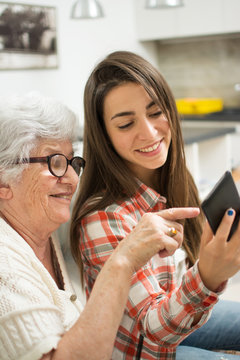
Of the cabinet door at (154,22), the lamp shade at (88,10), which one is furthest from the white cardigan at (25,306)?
the cabinet door at (154,22)

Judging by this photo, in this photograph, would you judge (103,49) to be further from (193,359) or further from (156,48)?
(193,359)

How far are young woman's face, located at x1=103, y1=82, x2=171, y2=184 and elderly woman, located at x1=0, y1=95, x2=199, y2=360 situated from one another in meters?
0.12

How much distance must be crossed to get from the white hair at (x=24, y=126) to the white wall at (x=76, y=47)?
307 centimetres

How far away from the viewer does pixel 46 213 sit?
1115 millimetres

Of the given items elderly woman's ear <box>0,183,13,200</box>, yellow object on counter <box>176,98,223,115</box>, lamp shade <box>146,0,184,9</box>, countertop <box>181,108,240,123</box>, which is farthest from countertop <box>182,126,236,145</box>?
elderly woman's ear <box>0,183,13,200</box>

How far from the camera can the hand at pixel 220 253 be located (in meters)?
0.90

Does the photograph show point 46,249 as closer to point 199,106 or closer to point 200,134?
point 200,134

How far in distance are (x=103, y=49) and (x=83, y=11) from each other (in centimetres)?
152

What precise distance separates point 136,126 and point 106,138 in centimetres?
10

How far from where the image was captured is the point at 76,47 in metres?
4.71

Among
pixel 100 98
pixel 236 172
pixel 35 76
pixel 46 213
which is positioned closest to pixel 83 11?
pixel 35 76

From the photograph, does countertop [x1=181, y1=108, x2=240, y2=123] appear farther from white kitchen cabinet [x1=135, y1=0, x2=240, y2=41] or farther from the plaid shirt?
the plaid shirt

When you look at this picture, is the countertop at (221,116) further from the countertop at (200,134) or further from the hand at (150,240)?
the hand at (150,240)

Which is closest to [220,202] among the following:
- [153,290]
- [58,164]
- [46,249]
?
[153,290]
